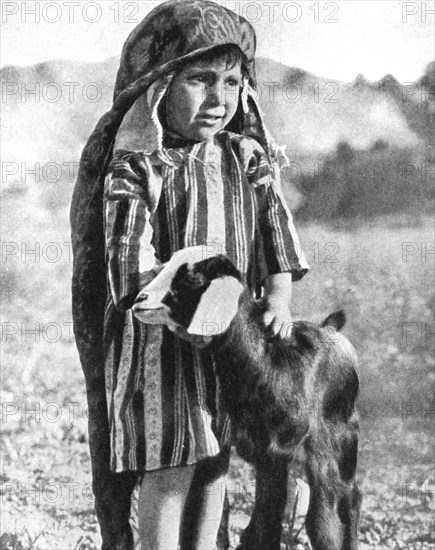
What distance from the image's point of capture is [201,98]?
9.98 feet

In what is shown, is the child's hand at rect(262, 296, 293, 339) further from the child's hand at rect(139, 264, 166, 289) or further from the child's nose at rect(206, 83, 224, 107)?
the child's nose at rect(206, 83, 224, 107)

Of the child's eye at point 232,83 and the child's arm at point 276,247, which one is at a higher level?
the child's eye at point 232,83

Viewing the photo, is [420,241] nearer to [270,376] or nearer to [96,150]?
[270,376]

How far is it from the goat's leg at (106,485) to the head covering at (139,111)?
0.15 metres

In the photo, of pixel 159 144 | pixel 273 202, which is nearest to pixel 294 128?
pixel 273 202

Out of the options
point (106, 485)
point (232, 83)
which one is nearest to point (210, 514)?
point (106, 485)

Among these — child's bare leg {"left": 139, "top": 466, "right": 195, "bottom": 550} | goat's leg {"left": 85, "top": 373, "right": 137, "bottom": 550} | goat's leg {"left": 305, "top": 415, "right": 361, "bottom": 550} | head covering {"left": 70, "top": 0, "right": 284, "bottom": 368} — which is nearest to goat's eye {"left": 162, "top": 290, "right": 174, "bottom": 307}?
head covering {"left": 70, "top": 0, "right": 284, "bottom": 368}

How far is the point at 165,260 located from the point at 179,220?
13cm

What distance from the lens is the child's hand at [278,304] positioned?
3.04 m

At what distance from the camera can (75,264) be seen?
3.13m

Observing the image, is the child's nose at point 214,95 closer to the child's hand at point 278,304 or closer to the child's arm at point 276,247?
the child's arm at point 276,247

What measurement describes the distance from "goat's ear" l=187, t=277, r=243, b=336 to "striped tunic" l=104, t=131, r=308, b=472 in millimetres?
72

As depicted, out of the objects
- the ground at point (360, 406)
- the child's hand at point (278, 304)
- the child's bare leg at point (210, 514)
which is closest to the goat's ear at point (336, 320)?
the ground at point (360, 406)

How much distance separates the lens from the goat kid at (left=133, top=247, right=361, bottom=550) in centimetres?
292
